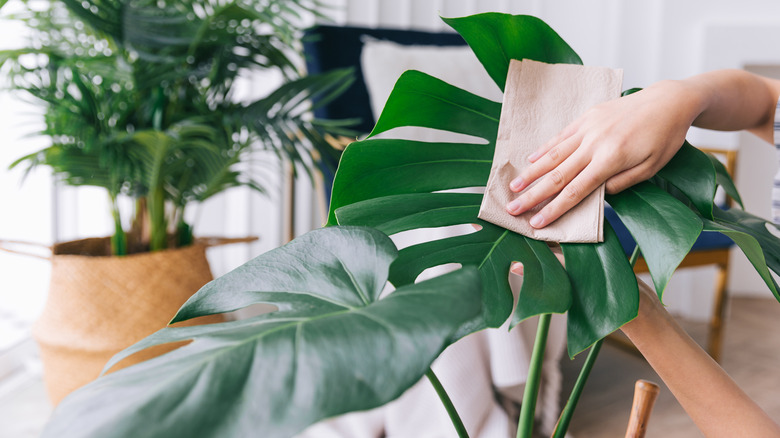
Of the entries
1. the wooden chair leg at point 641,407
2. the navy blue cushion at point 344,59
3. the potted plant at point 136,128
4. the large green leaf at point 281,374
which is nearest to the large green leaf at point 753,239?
the wooden chair leg at point 641,407

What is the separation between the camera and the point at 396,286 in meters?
→ 0.38

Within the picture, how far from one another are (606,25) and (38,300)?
2.43m

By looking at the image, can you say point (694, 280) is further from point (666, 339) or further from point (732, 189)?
point (666, 339)

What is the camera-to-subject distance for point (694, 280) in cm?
259

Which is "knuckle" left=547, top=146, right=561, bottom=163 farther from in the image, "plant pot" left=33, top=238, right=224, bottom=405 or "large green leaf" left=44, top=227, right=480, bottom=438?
"plant pot" left=33, top=238, right=224, bottom=405

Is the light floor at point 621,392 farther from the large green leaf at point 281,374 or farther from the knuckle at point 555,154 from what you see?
the large green leaf at point 281,374

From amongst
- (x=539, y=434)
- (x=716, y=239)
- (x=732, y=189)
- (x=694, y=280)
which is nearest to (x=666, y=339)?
(x=732, y=189)

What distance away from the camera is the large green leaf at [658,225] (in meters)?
0.39

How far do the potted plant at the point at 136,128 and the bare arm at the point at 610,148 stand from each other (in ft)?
3.08

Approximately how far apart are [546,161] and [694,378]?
0.61ft

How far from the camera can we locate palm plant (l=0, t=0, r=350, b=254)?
1242mm

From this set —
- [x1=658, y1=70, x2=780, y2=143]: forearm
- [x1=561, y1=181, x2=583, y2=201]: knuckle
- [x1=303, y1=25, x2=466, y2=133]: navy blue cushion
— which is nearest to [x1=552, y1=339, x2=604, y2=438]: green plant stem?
[x1=561, y1=181, x2=583, y2=201]: knuckle

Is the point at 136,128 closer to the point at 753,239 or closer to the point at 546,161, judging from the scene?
the point at 546,161

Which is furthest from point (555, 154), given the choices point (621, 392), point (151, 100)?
point (621, 392)
